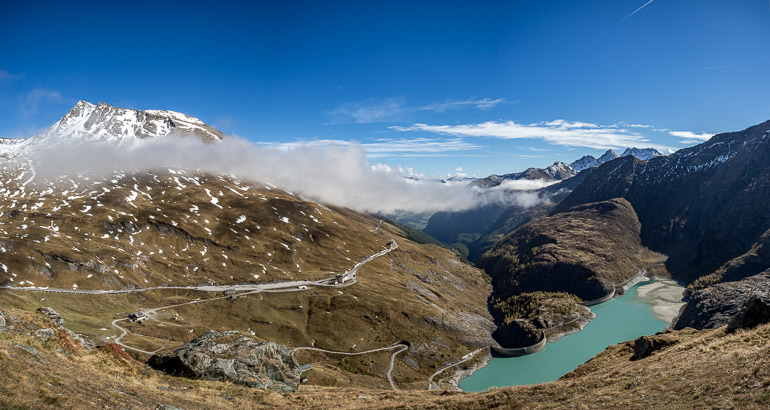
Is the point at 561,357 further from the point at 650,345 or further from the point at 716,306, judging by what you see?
the point at 650,345

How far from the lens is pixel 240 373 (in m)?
37.5

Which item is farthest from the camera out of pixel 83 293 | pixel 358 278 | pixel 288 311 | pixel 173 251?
pixel 358 278

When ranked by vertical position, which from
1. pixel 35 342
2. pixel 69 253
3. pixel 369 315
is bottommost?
pixel 369 315

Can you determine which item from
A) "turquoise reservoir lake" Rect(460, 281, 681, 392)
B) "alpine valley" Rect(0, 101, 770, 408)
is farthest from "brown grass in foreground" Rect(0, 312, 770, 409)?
"turquoise reservoir lake" Rect(460, 281, 681, 392)

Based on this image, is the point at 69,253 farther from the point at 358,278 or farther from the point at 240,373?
the point at 240,373

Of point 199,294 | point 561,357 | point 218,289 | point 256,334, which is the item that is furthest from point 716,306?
point 199,294

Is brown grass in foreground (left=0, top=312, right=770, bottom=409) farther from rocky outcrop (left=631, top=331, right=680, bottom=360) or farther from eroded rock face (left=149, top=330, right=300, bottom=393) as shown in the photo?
eroded rock face (left=149, top=330, right=300, bottom=393)

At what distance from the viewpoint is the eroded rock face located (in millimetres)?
35844

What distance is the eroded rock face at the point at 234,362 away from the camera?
35844 mm

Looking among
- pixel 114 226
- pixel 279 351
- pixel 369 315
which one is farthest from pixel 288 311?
pixel 114 226

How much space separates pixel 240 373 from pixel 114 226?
7108 inches

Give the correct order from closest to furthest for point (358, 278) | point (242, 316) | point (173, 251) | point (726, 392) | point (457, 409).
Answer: point (726, 392) < point (457, 409) < point (242, 316) < point (173, 251) < point (358, 278)

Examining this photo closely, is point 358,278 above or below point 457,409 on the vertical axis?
below

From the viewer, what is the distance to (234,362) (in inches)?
1515
